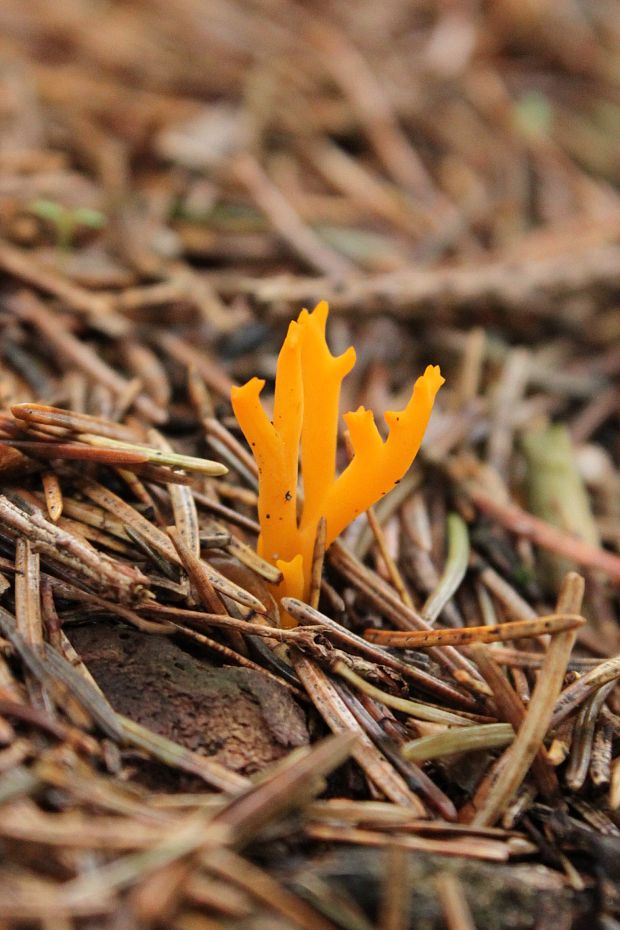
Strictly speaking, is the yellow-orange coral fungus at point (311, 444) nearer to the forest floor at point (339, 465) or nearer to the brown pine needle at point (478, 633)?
the forest floor at point (339, 465)

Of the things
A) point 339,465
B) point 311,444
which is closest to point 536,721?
point 311,444

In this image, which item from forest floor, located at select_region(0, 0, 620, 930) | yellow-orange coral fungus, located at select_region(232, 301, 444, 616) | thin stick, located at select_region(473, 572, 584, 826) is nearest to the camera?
forest floor, located at select_region(0, 0, 620, 930)

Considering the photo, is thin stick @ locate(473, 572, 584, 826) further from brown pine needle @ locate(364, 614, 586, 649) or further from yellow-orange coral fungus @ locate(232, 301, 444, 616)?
yellow-orange coral fungus @ locate(232, 301, 444, 616)

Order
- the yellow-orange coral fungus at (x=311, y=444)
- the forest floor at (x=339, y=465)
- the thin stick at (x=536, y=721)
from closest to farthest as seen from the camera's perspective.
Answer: the forest floor at (x=339, y=465) < the thin stick at (x=536, y=721) < the yellow-orange coral fungus at (x=311, y=444)

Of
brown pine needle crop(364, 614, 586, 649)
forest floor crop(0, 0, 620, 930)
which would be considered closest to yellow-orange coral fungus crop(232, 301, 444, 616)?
forest floor crop(0, 0, 620, 930)

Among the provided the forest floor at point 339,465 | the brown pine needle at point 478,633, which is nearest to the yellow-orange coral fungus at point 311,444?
the forest floor at point 339,465

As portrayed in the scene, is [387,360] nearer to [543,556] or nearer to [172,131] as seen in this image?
[543,556]

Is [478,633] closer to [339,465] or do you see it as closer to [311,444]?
[311,444]

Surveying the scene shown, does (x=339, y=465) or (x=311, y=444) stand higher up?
(x=311, y=444)

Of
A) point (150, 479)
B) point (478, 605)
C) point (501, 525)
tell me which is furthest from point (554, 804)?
point (150, 479)
